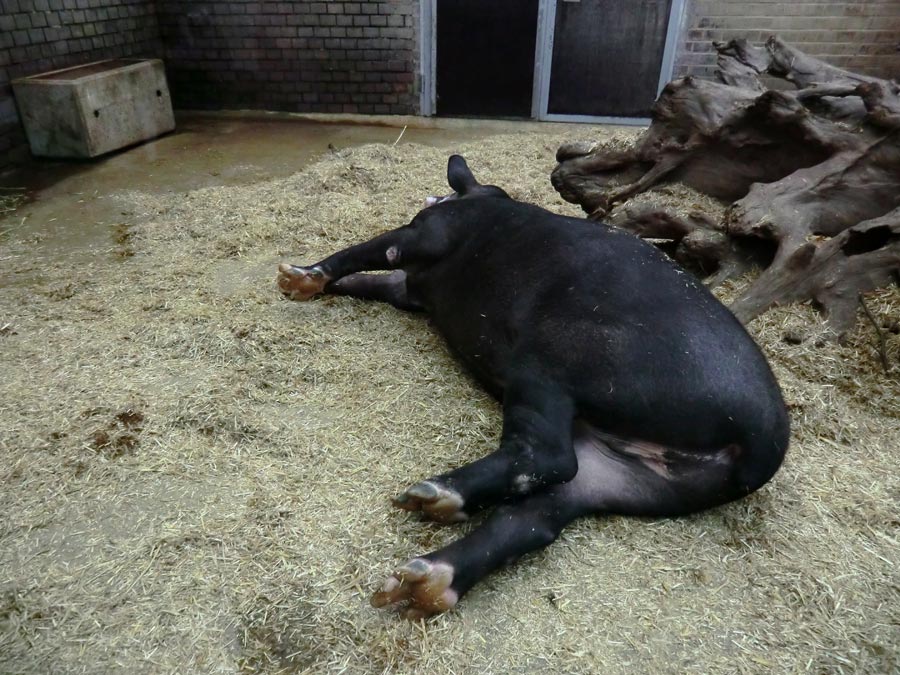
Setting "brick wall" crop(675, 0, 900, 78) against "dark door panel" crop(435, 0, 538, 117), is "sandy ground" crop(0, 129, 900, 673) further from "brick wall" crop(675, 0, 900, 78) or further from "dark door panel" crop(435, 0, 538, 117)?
"brick wall" crop(675, 0, 900, 78)

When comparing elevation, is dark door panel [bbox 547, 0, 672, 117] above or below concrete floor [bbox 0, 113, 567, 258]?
above

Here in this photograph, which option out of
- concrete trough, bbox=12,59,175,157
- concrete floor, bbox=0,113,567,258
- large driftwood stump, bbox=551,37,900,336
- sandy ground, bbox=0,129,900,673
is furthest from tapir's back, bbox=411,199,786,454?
concrete trough, bbox=12,59,175,157

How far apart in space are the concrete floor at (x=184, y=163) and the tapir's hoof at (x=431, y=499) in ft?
12.7

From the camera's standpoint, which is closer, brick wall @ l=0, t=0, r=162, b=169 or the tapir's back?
the tapir's back

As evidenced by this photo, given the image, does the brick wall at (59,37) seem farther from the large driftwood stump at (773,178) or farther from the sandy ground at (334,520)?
the large driftwood stump at (773,178)

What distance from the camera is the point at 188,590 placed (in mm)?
2086

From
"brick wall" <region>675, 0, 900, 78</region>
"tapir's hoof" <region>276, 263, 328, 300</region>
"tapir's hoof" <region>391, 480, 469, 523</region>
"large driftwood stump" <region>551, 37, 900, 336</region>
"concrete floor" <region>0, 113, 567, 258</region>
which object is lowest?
"concrete floor" <region>0, 113, 567, 258</region>

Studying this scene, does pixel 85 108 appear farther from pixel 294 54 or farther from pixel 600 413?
pixel 600 413

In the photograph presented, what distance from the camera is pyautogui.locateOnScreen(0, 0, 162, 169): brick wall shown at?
6.63 meters

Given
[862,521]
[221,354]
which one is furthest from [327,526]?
[862,521]

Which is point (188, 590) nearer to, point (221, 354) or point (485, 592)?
point (485, 592)

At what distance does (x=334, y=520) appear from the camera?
236cm

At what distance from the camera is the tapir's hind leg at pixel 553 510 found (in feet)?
6.56

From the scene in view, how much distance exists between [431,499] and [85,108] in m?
6.50
